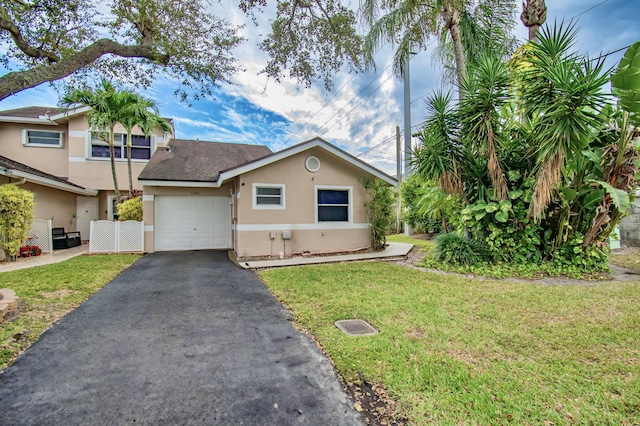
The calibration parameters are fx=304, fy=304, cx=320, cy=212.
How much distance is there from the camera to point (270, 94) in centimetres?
962

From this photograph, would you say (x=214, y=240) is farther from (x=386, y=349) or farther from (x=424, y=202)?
(x=386, y=349)

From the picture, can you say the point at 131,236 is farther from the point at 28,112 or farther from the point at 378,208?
the point at 28,112

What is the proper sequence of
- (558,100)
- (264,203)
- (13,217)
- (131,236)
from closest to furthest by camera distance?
1. (558,100)
2. (13,217)
3. (264,203)
4. (131,236)

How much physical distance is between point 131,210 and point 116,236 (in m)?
1.32

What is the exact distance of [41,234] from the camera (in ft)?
39.4

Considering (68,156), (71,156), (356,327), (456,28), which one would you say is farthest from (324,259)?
(68,156)

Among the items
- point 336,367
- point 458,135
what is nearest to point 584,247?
point 458,135

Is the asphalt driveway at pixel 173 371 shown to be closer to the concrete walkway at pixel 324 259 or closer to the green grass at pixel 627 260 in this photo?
the concrete walkway at pixel 324 259

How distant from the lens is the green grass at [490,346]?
266 centimetres

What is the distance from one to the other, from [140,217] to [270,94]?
7.93 m

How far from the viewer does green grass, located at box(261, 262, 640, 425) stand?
2.66 m

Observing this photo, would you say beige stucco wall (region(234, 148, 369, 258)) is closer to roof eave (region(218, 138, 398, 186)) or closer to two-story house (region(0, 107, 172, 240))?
roof eave (region(218, 138, 398, 186))

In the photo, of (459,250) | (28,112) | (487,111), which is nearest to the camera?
(487,111)

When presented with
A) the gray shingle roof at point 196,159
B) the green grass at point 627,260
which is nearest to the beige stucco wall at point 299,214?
the gray shingle roof at point 196,159
